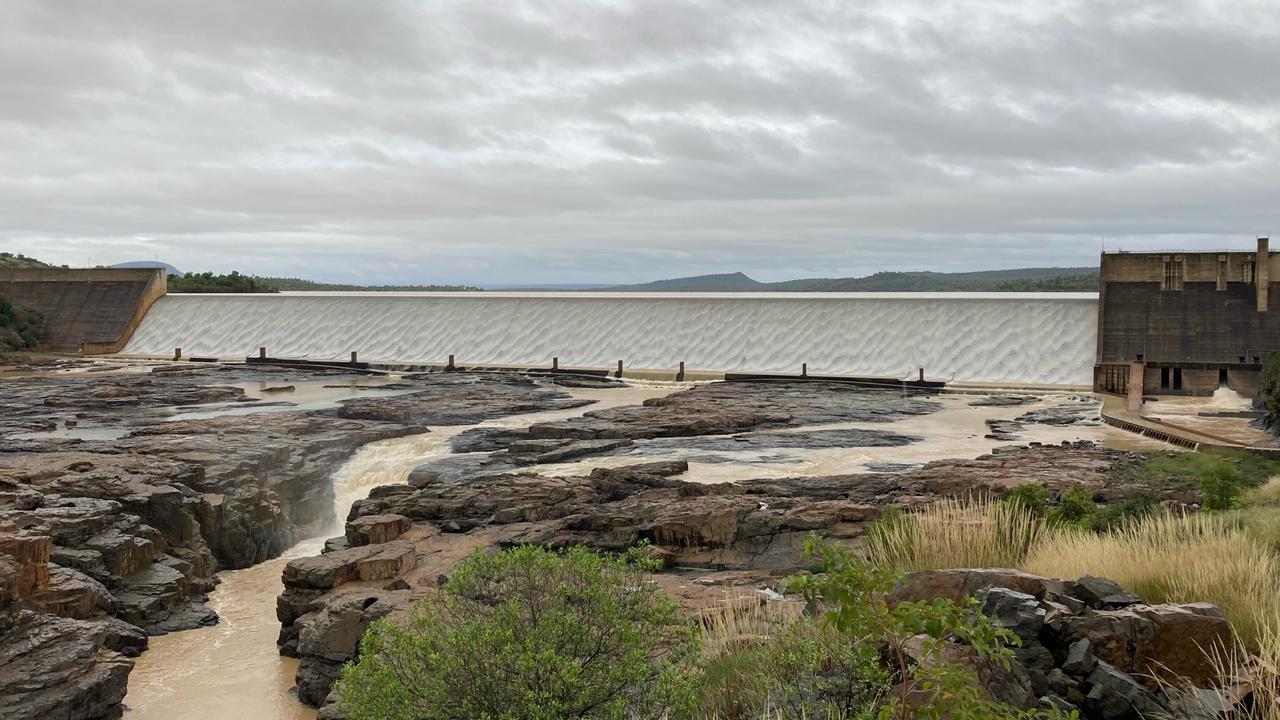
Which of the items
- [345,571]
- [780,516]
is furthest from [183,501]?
[780,516]

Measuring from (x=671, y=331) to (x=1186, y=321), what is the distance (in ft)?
67.6

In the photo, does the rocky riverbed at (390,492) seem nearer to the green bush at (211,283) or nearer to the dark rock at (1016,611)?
the dark rock at (1016,611)

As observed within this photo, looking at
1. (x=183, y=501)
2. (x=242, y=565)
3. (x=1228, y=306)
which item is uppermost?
(x=1228, y=306)

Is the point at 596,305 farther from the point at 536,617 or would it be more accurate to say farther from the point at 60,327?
the point at 536,617

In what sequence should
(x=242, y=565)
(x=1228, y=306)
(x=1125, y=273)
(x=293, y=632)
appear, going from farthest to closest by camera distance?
(x=1125, y=273) → (x=1228, y=306) → (x=242, y=565) → (x=293, y=632)

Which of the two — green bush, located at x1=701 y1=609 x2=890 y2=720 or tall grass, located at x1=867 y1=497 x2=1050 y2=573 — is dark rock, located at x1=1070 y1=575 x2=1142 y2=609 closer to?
tall grass, located at x1=867 y1=497 x2=1050 y2=573

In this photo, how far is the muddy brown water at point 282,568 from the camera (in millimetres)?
11039

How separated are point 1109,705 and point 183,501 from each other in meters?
14.7

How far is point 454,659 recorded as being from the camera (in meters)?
5.82

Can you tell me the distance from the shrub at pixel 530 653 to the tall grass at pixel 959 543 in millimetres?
2674

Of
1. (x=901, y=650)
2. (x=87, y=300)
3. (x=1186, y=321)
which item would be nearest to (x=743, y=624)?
(x=901, y=650)

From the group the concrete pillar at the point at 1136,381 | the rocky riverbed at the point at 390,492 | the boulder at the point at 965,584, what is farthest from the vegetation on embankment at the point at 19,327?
the boulder at the point at 965,584

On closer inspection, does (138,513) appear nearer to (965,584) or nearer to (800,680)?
(800,680)

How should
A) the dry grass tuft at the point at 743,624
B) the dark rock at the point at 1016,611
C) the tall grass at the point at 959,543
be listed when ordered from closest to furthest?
the dark rock at the point at 1016,611 < the dry grass tuft at the point at 743,624 < the tall grass at the point at 959,543
